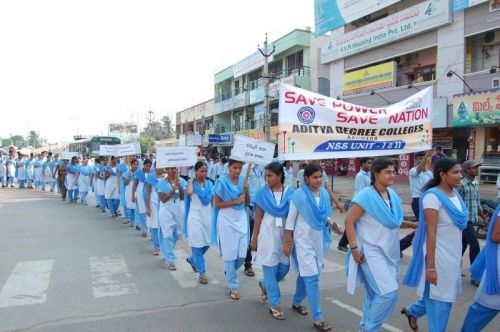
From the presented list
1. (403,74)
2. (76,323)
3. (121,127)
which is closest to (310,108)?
(76,323)

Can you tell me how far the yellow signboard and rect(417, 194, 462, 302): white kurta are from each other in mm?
19624

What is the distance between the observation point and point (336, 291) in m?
5.46

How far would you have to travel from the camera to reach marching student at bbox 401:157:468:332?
347 centimetres

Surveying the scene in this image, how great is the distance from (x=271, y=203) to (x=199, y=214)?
156cm

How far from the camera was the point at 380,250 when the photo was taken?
3.71 m

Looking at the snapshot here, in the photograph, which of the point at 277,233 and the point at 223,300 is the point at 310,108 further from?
the point at 223,300

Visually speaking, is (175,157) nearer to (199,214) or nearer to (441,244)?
(199,214)

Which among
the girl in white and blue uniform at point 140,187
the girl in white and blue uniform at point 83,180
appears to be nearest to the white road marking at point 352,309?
the girl in white and blue uniform at point 140,187

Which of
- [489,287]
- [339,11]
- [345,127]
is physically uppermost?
[339,11]

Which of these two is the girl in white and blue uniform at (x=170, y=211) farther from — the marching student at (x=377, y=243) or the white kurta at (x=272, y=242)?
the marching student at (x=377, y=243)

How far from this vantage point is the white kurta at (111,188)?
12.3m

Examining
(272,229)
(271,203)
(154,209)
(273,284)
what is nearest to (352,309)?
(273,284)

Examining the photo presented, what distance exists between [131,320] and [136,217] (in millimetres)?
5212

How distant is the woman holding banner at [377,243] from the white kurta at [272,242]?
971 mm
